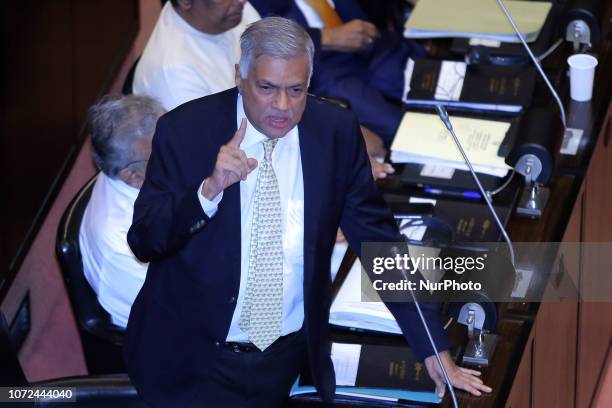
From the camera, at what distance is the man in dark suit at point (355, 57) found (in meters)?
3.94

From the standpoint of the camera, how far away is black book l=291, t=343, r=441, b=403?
260 centimetres

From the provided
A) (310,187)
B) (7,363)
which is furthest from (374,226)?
(7,363)

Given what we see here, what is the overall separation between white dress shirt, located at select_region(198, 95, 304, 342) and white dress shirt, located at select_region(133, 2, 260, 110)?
920 mm

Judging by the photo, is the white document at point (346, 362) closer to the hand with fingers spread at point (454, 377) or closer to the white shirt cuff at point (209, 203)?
the hand with fingers spread at point (454, 377)

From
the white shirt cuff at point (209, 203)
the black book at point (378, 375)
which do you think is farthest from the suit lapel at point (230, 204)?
the black book at point (378, 375)

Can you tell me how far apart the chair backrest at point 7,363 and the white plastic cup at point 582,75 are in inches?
71.9

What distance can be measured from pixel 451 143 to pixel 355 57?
895mm

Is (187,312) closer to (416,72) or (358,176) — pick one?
(358,176)

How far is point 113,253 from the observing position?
2963mm

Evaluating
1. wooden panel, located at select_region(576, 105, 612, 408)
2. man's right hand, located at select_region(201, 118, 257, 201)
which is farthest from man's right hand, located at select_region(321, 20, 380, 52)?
man's right hand, located at select_region(201, 118, 257, 201)

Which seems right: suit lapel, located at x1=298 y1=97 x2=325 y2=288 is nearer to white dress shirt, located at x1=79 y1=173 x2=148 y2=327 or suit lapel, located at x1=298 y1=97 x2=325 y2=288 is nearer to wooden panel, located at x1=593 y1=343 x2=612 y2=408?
white dress shirt, located at x1=79 y1=173 x2=148 y2=327

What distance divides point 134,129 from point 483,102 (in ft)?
3.71

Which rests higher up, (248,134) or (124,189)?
(248,134)

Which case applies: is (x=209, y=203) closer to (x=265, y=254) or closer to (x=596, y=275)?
(x=265, y=254)
